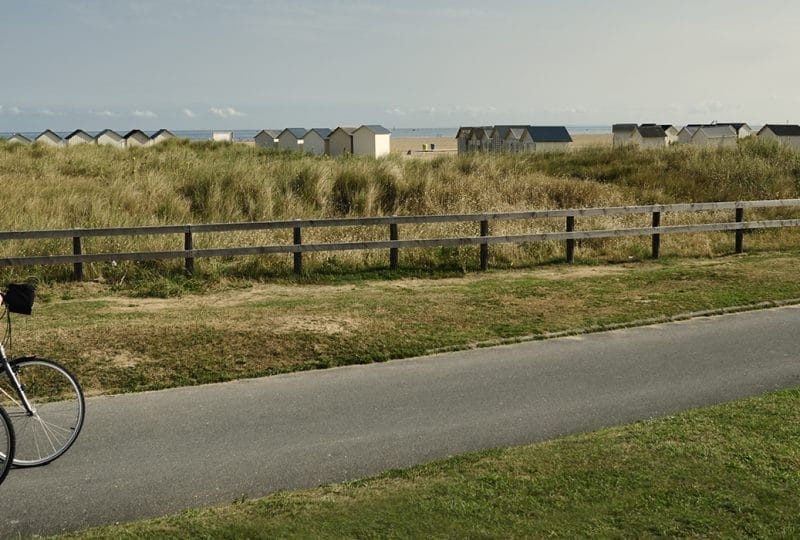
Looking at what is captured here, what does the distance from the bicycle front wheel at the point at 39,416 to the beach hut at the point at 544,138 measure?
60.3 m

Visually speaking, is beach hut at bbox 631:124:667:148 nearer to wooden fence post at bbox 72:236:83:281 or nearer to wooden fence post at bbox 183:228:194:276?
wooden fence post at bbox 183:228:194:276

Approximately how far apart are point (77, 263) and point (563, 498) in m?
11.1

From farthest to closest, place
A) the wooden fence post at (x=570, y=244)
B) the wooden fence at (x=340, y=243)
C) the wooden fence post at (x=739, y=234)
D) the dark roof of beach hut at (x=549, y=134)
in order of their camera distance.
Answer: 1. the dark roof of beach hut at (x=549, y=134)
2. the wooden fence post at (x=739, y=234)
3. the wooden fence post at (x=570, y=244)
4. the wooden fence at (x=340, y=243)

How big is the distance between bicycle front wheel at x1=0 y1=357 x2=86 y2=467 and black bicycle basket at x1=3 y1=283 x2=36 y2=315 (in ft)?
1.31

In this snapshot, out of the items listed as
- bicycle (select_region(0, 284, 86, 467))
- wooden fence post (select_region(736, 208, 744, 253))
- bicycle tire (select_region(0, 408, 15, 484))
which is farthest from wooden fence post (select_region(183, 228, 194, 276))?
wooden fence post (select_region(736, 208, 744, 253))

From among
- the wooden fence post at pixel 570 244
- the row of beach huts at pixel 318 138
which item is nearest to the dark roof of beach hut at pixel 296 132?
the row of beach huts at pixel 318 138

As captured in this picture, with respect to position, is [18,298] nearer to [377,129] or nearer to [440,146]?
[377,129]

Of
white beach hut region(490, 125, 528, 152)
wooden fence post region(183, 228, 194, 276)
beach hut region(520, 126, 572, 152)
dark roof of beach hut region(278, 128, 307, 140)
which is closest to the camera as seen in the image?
wooden fence post region(183, 228, 194, 276)

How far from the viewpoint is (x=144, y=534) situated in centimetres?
471

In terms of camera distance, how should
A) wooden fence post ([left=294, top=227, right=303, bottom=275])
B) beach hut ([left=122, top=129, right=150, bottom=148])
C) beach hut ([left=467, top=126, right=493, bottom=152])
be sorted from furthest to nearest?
beach hut ([left=467, top=126, right=493, bottom=152])
beach hut ([left=122, top=129, right=150, bottom=148])
wooden fence post ([left=294, top=227, right=303, bottom=275])

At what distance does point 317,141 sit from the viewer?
6644 centimetres

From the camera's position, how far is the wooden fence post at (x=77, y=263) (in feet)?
45.3

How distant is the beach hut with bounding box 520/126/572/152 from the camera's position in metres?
65.9

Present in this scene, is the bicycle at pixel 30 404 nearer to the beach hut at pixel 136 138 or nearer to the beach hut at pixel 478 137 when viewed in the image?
the beach hut at pixel 136 138
